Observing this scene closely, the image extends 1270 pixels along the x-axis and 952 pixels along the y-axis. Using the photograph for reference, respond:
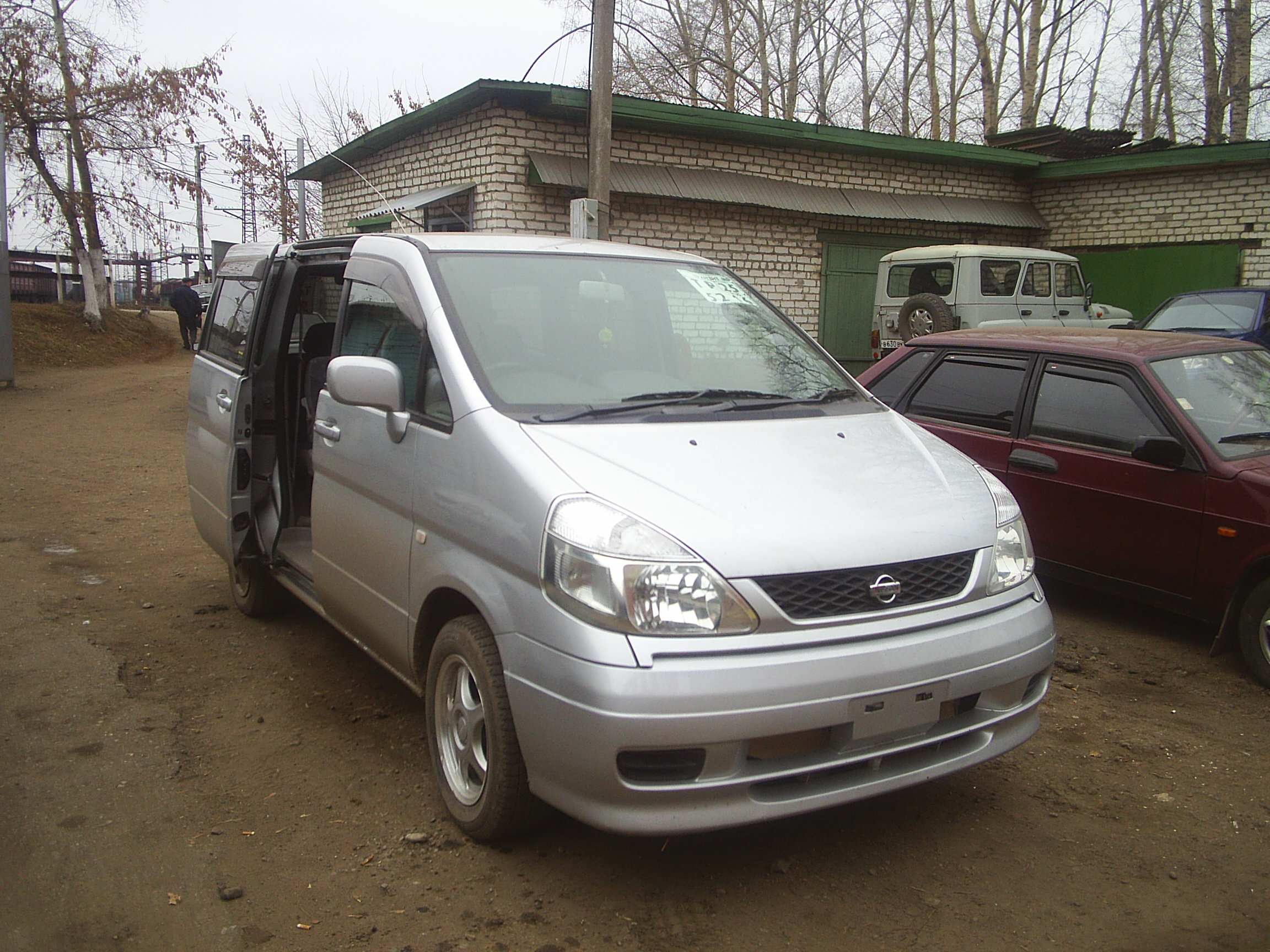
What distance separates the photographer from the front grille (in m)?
2.65

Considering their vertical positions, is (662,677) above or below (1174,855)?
above

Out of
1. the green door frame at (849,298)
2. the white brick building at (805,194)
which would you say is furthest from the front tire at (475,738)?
the green door frame at (849,298)

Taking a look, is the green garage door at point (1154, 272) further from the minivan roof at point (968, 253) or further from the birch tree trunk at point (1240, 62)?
the birch tree trunk at point (1240, 62)

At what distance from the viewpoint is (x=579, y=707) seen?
2.54 m

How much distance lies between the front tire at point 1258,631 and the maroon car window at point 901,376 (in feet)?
7.63

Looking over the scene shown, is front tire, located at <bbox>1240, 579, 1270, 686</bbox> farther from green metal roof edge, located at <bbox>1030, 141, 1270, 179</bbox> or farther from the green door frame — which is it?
green metal roof edge, located at <bbox>1030, 141, 1270, 179</bbox>

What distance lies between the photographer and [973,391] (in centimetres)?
597

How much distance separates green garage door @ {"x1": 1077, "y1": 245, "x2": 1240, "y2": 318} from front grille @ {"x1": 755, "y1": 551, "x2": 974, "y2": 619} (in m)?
14.2

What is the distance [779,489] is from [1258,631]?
9.61 ft

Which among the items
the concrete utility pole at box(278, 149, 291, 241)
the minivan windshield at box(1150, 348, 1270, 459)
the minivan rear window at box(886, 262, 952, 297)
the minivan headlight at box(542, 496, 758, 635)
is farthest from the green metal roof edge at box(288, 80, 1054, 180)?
the concrete utility pole at box(278, 149, 291, 241)

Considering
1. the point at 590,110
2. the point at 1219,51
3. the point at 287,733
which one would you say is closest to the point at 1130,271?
the point at 590,110

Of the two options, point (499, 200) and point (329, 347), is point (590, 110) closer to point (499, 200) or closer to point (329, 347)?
point (499, 200)

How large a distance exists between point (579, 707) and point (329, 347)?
3.32 metres

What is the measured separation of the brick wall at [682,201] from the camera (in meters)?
11.7
